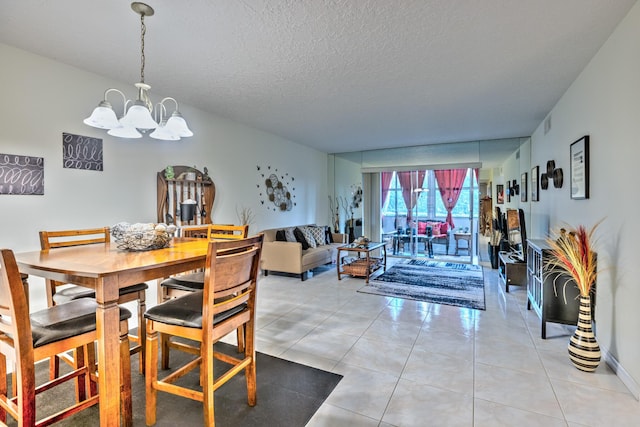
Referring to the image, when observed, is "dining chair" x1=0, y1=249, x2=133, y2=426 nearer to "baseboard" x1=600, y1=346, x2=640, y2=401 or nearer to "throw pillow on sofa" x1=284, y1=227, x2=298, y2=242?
"baseboard" x1=600, y1=346, x2=640, y2=401

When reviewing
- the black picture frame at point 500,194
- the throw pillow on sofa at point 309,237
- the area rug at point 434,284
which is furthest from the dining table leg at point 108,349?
the black picture frame at point 500,194

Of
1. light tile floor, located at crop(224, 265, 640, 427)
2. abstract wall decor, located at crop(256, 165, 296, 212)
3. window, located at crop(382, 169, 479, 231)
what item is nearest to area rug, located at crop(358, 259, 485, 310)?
light tile floor, located at crop(224, 265, 640, 427)

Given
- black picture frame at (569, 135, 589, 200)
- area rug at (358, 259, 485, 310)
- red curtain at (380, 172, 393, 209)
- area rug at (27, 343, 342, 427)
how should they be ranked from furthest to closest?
1. red curtain at (380, 172, 393, 209)
2. area rug at (358, 259, 485, 310)
3. black picture frame at (569, 135, 589, 200)
4. area rug at (27, 343, 342, 427)

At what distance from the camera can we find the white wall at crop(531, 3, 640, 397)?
2.03 meters

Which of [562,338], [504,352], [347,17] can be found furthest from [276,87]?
[562,338]

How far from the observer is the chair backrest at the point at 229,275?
1.54 metres

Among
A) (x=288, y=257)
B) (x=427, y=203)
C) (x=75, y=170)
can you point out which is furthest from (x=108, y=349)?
(x=427, y=203)

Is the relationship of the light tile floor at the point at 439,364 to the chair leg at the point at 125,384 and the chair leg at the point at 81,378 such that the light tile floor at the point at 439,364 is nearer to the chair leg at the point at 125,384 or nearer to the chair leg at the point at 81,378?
the chair leg at the point at 125,384

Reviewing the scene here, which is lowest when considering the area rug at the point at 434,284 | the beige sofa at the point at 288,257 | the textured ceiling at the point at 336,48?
the area rug at the point at 434,284

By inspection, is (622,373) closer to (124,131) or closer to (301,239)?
(124,131)

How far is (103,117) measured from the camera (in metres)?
2.03

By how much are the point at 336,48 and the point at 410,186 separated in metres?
5.86

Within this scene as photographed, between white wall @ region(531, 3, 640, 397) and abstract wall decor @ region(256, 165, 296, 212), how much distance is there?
4.39 metres

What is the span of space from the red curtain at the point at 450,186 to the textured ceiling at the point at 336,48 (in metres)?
3.38
